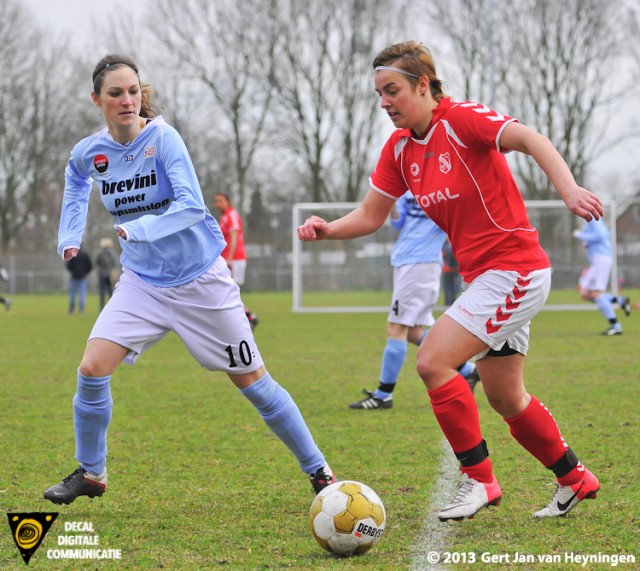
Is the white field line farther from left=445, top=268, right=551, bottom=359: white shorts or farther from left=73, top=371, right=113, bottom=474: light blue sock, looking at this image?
left=73, top=371, right=113, bottom=474: light blue sock

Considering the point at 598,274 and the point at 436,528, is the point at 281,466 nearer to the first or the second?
the point at 436,528

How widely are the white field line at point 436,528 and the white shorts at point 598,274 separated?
9.64 m

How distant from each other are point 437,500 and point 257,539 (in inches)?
41.4

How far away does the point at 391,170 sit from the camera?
4.47 metres

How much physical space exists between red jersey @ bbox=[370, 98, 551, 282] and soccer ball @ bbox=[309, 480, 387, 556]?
42.3 inches

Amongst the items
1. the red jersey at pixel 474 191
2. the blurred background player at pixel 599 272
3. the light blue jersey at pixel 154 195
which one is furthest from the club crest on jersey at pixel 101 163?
the blurred background player at pixel 599 272

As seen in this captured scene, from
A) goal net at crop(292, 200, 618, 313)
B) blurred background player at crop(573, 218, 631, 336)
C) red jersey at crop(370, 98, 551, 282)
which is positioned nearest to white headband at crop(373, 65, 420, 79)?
red jersey at crop(370, 98, 551, 282)

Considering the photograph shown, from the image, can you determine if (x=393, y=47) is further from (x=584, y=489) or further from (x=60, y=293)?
(x=60, y=293)

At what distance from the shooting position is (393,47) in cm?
415

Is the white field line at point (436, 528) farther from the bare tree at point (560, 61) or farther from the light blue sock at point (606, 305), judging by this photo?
the bare tree at point (560, 61)

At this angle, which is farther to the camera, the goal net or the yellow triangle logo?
the goal net

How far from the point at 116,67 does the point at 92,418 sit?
63.7 inches

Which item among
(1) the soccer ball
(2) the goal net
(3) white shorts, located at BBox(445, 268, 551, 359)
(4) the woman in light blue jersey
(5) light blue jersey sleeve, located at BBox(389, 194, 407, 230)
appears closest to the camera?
(1) the soccer ball

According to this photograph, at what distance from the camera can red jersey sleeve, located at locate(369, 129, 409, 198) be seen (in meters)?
4.37
